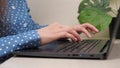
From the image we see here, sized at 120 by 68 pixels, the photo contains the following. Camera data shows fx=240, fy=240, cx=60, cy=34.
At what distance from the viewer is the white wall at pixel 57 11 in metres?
1.46

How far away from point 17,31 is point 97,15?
15.8 inches

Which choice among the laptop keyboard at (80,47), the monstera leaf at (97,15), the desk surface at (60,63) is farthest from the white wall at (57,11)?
the desk surface at (60,63)

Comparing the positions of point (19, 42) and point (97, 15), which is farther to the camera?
point (97, 15)

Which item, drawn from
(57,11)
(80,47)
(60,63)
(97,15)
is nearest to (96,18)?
(97,15)

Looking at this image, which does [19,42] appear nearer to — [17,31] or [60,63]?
[60,63]

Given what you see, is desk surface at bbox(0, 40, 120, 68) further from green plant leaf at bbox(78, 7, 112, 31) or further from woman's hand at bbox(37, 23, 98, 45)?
green plant leaf at bbox(78, 7, 112, 31)

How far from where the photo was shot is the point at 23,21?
1.23 meters

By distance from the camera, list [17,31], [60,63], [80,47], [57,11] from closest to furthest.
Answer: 1. [60,63]
2. [80,47]
3. [17,31]
4. [57,11]

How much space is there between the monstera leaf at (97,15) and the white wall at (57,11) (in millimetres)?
174

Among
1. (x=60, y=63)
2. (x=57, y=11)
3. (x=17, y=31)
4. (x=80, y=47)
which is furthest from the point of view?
(x=57, y=11)

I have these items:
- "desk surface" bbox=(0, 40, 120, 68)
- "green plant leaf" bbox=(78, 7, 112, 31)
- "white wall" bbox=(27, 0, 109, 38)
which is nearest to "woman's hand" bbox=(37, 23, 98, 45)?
"desk surface" bbox=(0, 40, 120, 68)

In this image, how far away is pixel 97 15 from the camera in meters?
1.19

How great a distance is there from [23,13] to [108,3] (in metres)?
0.46

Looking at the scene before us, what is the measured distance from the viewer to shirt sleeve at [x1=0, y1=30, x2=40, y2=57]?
0.75m
